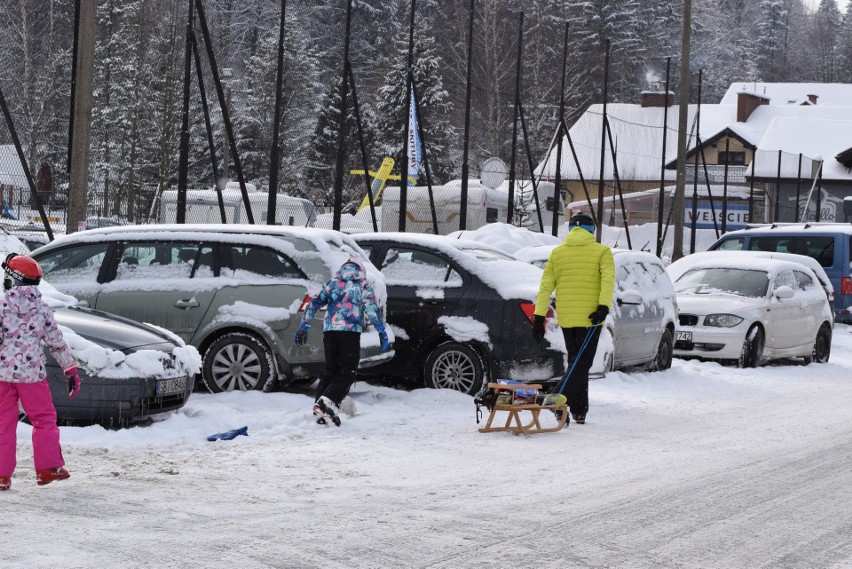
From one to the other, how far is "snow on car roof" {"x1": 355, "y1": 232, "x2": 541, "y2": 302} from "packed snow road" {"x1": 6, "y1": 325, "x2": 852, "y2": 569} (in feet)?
4.01

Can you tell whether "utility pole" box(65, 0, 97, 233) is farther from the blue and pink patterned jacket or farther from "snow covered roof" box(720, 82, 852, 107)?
"snow covered roof" box(720, 82, 852, 107)

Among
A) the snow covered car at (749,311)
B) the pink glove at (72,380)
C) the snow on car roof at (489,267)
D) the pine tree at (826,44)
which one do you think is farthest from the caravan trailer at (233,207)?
the pine tree at (826,44)

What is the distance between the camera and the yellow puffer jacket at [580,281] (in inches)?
418

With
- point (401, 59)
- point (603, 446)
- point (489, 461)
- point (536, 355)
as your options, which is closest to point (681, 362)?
point (536, 355)

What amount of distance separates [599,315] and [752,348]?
709 centimetres

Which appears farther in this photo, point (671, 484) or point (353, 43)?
point (353, 43)

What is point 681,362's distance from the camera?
670 inches

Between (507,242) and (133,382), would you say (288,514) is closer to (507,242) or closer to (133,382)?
(133,382)

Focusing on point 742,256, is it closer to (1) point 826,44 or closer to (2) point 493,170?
(2) point 493,170

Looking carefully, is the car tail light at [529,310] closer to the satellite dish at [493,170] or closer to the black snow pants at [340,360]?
the black snow pants at [340,360]

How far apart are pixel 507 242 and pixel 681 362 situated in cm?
710

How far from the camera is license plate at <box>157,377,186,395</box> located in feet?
31.0

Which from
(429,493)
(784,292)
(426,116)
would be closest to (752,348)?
(784,292)

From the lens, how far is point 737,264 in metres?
18.2
